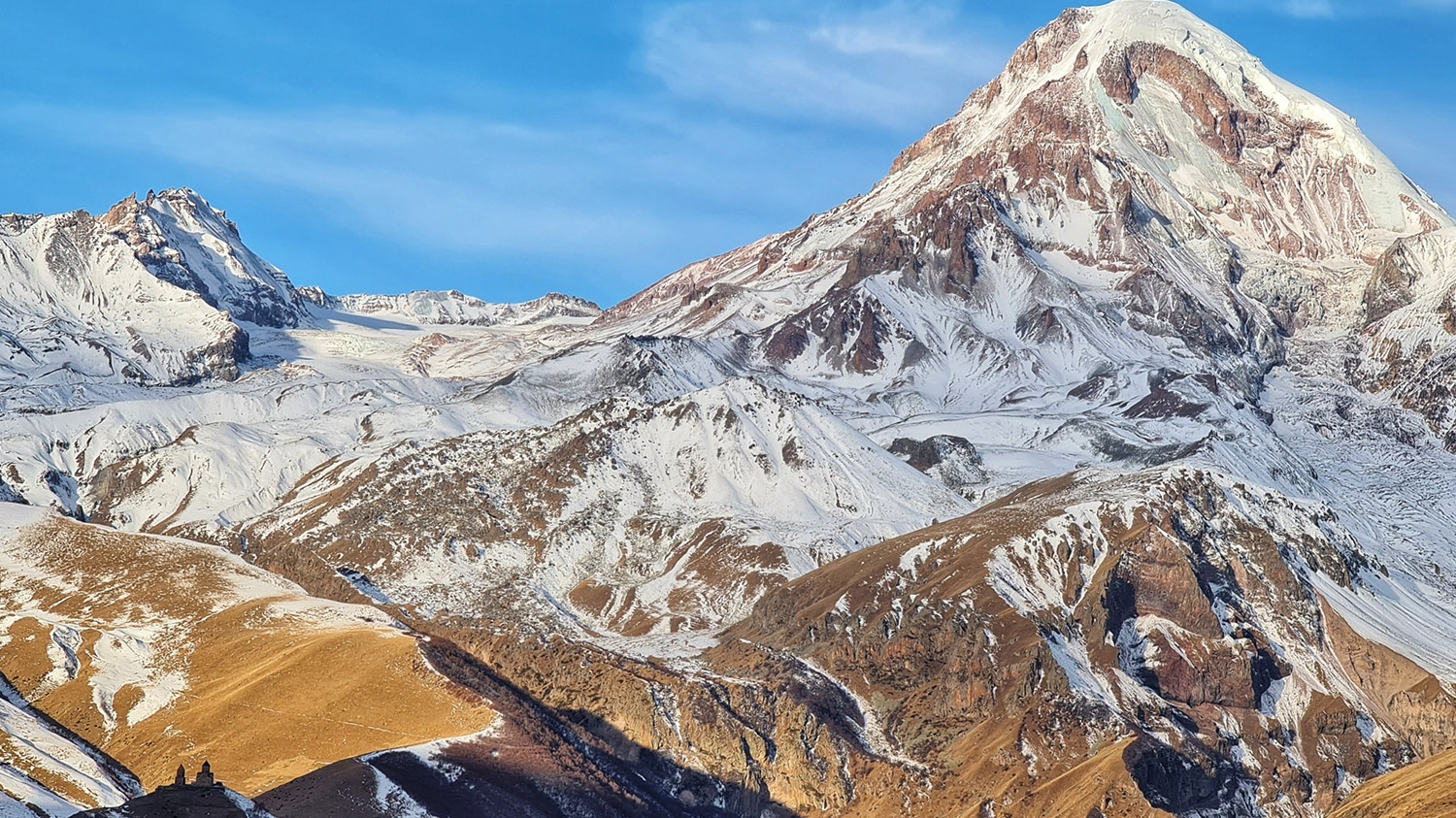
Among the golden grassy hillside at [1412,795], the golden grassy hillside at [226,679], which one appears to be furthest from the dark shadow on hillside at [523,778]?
the golden grassy hillside at [1412,795]

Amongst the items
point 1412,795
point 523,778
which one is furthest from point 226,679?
point 1412,795

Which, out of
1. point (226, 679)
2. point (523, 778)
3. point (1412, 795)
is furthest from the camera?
point (226, 679)

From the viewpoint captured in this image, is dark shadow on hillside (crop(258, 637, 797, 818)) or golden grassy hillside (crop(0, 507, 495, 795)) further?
golden grassy hillside (crop(0, 507, 495, 795))

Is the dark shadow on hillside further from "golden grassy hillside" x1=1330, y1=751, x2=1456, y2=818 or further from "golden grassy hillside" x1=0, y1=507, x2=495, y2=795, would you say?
"golden grassy hillside" x1=1330, y1=751, x2=1456, y2=818

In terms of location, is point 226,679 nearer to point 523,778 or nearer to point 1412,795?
point 523,778

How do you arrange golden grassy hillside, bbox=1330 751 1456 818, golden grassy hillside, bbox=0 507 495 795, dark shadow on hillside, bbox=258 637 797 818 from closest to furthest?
golden grassy hillside, bbox=1330 751 1456 818 → dark shadow on hillside, bbox=258 637 797 818 → golden grassy hillside, bbox=0 507 495 795

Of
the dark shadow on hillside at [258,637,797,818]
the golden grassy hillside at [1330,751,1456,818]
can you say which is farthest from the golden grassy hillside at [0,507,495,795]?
the golden grassy hillside at [1330,751,1456,818]
